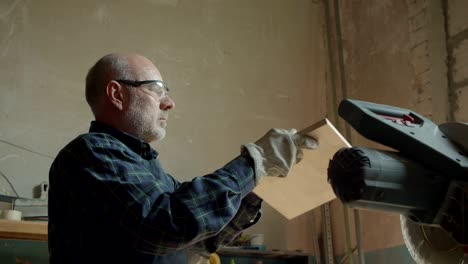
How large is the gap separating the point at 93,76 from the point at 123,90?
12 centimetres

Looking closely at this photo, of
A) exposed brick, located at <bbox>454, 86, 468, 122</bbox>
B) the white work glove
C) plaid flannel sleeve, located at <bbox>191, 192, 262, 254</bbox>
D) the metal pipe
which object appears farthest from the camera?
the metal pipe

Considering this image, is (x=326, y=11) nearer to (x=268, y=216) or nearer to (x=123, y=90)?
(x=268, y=216)

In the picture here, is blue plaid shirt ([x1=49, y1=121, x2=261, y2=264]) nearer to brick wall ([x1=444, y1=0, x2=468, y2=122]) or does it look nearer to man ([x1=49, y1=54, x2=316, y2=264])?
man ([x1=49, y1=54, x2=316, y2=264])

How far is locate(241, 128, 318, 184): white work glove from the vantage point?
4.77 feet

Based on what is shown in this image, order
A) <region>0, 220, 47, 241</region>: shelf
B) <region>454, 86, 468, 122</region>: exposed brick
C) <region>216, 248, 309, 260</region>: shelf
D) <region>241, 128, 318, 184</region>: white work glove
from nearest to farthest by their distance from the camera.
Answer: <region>241, 128, 318, 184</region>: white work glove, <region>0, 220, 47, 241</region>: shelf, <region>454, 86, 468, 122</region>: exposed brick, <region>216, 248, 309, 260</region>: shelf

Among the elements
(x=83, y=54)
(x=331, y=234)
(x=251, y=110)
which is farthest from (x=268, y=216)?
(x=83, y=54)

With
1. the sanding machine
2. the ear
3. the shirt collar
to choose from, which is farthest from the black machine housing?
the ear

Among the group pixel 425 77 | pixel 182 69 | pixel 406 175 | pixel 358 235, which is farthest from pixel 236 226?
pixel 182 69

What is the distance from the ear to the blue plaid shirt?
221 millimetres

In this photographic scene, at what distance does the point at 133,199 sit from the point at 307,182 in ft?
2.18

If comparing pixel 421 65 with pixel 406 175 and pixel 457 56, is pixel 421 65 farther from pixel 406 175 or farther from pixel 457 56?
pixel 406 175

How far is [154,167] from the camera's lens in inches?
59.9

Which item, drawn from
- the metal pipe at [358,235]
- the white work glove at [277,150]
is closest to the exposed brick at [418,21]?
the metal pipe at [358,235]

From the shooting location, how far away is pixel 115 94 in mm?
1607
